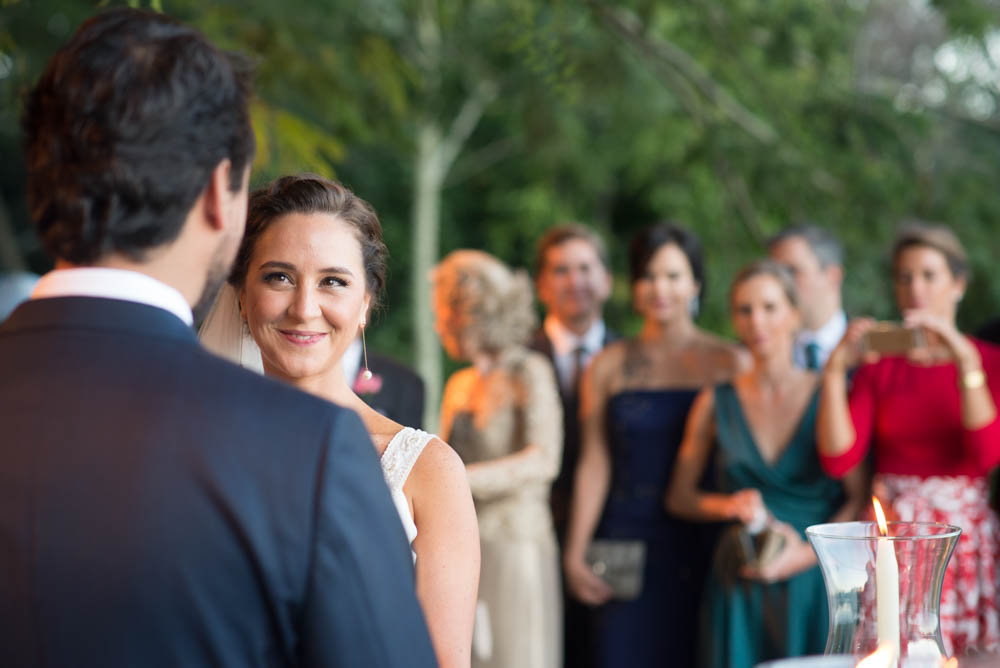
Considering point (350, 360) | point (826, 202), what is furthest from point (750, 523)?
point (826, 202)

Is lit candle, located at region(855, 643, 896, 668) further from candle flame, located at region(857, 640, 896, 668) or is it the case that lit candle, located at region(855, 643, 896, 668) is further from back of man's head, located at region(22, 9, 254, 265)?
back of man's head, located at region(22, 9, 254, 265)

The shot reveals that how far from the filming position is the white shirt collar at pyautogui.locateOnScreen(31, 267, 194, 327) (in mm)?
1234

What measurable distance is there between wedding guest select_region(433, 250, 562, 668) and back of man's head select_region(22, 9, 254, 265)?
11.2 feet

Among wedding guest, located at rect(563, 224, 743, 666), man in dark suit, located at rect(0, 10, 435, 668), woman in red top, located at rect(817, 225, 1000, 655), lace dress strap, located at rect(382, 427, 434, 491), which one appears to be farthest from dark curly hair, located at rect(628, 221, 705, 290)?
man in dark suit, located at rect(0, 10, 435, 668)

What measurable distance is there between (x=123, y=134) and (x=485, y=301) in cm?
371

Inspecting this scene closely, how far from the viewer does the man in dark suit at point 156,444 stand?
113 centimetres

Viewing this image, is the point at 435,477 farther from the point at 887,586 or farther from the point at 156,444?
the point at 156,444

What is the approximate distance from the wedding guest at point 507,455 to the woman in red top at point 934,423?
1181 millimetres

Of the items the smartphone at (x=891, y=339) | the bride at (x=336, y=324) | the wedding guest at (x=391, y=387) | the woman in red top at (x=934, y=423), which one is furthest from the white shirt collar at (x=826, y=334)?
the bride at (x=336, y=324)

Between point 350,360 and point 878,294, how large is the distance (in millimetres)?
4364

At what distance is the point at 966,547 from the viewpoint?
4.09m

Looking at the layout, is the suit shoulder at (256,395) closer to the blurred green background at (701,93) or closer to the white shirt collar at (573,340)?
the blurred green background at (701,93)

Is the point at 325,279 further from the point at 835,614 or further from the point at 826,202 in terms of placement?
the point at 826,202

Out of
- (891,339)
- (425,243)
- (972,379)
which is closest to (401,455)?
(891,339)
